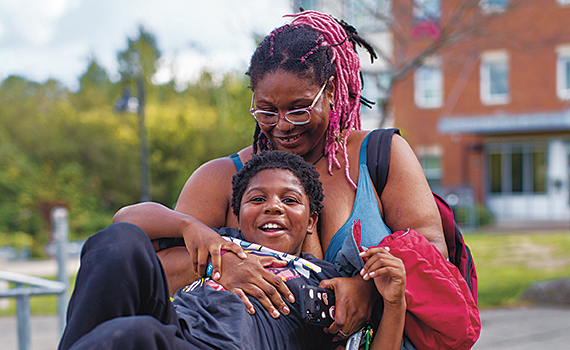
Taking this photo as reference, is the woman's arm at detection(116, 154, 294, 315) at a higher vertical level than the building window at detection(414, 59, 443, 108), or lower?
lower

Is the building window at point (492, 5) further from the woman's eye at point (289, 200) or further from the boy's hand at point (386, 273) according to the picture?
the boy's hand at point (386, 273)

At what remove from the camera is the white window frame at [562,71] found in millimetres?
20609

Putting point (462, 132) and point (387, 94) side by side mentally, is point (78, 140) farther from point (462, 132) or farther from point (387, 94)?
point (387, 94)

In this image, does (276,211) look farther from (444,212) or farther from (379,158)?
(444,212)

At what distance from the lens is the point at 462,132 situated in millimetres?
20750

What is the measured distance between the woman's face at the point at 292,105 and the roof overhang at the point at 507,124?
19024 millimetres

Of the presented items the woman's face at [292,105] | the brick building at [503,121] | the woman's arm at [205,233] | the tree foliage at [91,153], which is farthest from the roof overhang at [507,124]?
the woman's arm at [205,233]

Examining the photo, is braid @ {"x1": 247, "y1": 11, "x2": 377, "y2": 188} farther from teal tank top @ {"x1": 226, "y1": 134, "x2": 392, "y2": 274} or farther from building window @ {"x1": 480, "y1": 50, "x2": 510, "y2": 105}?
building window @ {"x1": 480, "y1": 50, "x2": 510, "y2": 105}

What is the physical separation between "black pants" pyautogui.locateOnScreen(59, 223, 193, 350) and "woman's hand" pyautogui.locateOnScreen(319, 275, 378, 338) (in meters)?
0.57

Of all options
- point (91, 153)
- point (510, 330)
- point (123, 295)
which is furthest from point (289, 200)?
point (91, 153)

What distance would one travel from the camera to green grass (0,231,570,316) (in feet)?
30.6

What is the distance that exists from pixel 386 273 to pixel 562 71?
2186 centimetres

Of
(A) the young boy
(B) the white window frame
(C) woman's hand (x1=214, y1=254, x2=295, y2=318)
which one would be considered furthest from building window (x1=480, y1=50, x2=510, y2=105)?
(C) woman's hand (x1=214, y1=254, x2=295, y2=318)

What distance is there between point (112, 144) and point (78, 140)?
1.82 m
